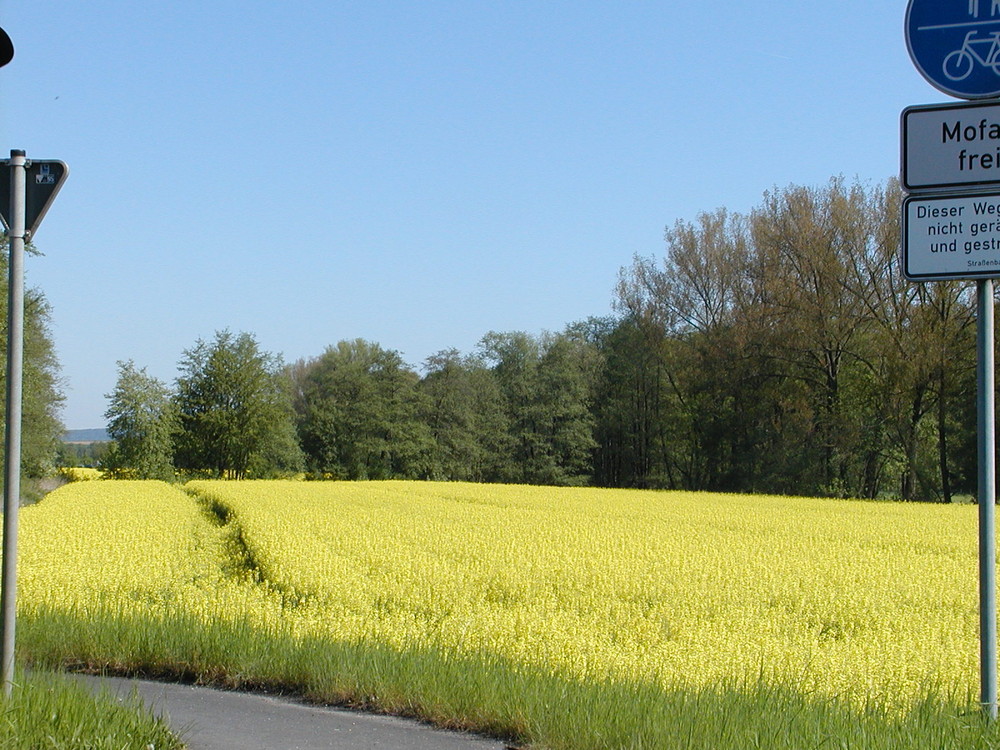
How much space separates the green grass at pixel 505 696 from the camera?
480 centimetres

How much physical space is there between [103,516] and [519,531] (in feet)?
40.8

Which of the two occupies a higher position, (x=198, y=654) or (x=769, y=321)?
(x=769, y=321)

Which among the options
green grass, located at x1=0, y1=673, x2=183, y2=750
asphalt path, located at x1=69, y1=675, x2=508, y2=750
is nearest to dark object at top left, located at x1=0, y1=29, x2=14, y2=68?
green grass, located at x1=0, y1=673, x2=183, y2=750

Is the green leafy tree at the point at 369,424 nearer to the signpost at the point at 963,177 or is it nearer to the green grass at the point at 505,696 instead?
the green grass at the point at 505,696

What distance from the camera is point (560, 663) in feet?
26.2

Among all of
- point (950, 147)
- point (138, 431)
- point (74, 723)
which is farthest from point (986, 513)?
point (138, 431)

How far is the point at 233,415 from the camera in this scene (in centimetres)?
7844

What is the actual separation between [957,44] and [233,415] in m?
77.4

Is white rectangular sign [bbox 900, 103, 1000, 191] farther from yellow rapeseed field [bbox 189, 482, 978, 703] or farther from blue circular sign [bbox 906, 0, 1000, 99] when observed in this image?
yellow rapeseed field [bbox 189, 482, 978, 703]

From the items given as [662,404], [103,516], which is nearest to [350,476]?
[662,404]

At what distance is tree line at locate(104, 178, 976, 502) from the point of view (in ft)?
160

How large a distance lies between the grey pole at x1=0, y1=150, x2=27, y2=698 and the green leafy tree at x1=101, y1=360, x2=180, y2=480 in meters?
68.7

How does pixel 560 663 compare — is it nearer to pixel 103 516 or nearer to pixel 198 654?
pixel 198 654

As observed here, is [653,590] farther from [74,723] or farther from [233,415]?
[233,415]
